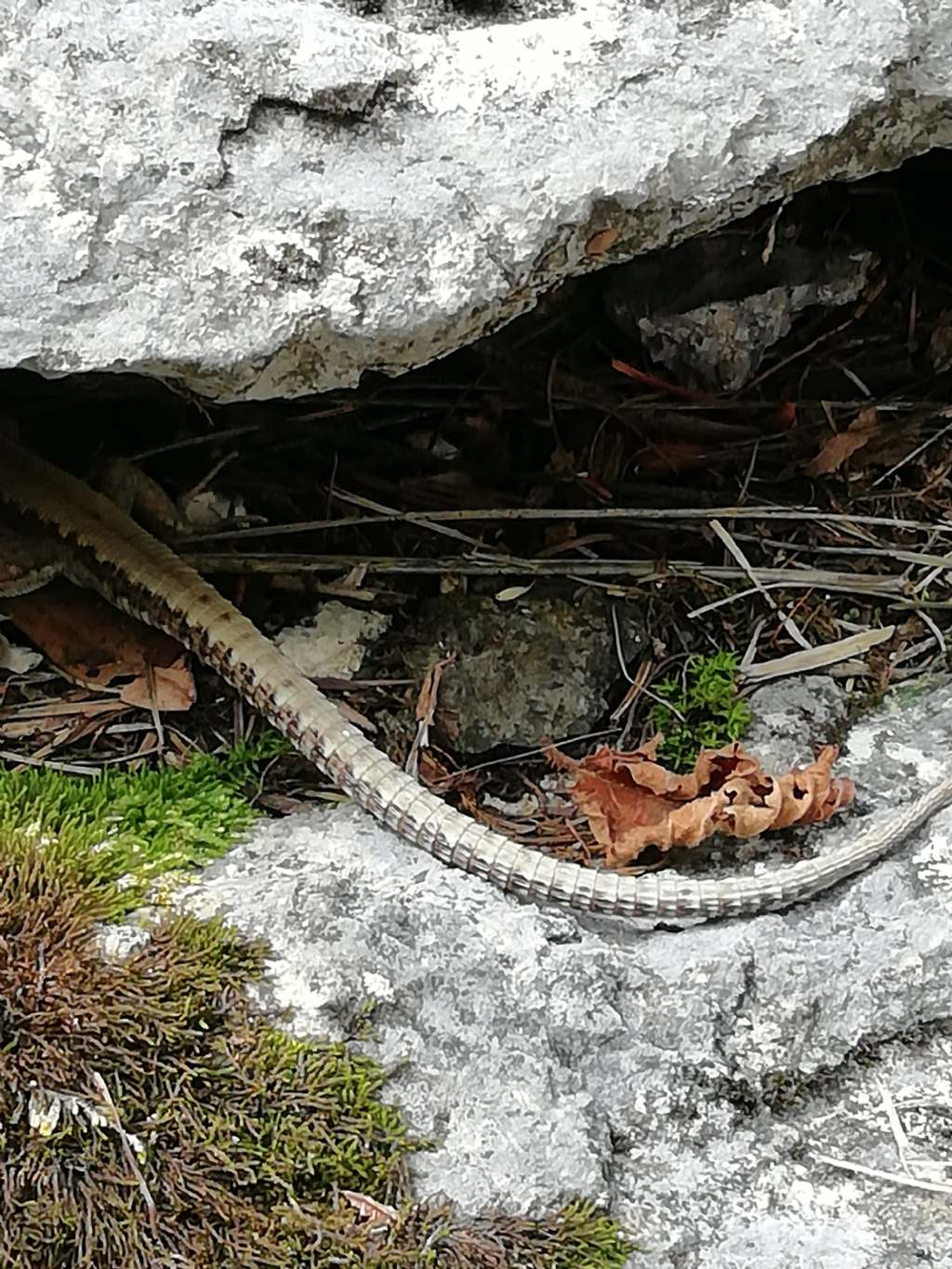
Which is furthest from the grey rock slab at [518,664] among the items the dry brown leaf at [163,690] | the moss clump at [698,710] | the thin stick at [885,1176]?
the thin stick at [885,1176]

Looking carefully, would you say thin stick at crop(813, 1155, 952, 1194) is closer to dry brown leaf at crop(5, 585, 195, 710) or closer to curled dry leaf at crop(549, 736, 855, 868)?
curled dry leaf at crop(549, 736, 855, 868)

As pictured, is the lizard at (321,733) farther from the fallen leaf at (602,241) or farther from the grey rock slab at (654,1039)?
the fallen leaf at (602,241)

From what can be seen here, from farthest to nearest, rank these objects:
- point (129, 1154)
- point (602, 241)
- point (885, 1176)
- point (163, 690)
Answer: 1. point (163, 690)
2. point (602, 241)
3. point (885, 1176)
4. point (129, 1154)

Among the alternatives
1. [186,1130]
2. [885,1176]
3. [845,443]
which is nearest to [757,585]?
[845,443]

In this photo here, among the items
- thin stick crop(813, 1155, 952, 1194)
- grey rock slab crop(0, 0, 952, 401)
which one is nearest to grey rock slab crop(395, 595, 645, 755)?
grey rock slab crop(0, 0, 952, 401)

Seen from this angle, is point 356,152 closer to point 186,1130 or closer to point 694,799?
point 694,799

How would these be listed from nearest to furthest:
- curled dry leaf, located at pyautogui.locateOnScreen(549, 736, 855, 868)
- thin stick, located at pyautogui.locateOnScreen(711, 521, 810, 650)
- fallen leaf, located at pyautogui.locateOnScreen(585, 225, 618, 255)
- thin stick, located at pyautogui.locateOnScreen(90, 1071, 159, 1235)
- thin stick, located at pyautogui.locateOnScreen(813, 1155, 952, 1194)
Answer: thin stick, located at pyautogui.locateOnScreen(90, 1071, 159, 1235) < thin stick, located at pyautogui.locateOnScreen(813, 1155, 952, 1194) < fallen leaf, located at pyautogui.locateOnScreen(585, 225, 618, 255) < curled dry leaf, located at pyautogui.locateOnScreen(549, 736, 855, 868) < thin stick, located at pyautogui.locateOnScreen(711, 521, 810, 650)
